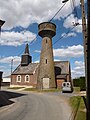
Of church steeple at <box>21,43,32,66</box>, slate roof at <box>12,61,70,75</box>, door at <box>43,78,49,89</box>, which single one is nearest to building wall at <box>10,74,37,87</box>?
slate roof at <box>12,61,70,75</box>

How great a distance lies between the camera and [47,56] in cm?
4419

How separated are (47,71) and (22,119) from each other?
31.8 m

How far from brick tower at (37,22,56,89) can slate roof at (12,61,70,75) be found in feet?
28.8

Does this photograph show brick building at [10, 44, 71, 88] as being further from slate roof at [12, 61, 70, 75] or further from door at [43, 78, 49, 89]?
door at [43, 78, 49, 89]

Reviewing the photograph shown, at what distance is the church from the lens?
44.3 metres

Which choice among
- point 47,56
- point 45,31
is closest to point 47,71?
point 47,56

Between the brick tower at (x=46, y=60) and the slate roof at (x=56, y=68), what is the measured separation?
8.77 metres

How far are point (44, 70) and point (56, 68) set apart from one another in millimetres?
10495

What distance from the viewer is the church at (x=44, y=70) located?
145 ft

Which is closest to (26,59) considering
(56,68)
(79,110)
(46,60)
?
(56,68)

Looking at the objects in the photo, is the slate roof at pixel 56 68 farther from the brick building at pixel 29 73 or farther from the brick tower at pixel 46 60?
the brick tower at pixel 46 60

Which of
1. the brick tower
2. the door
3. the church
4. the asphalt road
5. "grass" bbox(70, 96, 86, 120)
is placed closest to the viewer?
"grass" bbox(70, 96, 86, 120)

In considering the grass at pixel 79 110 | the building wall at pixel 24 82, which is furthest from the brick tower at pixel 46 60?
the grass at pixel 79 110

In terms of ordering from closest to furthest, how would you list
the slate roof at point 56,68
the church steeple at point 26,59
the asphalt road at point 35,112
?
the asphalt road at point 35,112 < the slate roof at point 56,68 < the church steeple at point 26,59
